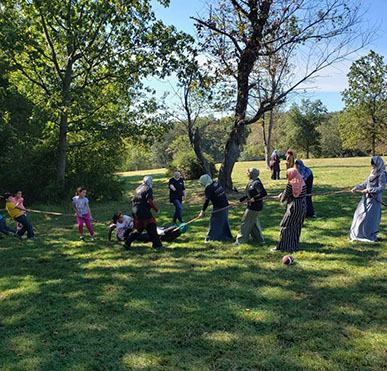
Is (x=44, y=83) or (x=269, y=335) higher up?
(x=44, y=83)

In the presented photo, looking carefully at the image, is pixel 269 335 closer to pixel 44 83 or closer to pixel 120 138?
pixel 120 138

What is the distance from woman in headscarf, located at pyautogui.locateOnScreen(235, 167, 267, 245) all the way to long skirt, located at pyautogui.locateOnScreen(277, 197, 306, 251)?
751mm

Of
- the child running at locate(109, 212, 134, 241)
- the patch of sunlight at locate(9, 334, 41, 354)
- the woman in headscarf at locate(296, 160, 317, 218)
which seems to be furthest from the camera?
the woman in headscarf at locate(296, 160, 317, 218)

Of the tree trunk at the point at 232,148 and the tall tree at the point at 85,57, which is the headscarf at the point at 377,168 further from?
the tall tree at the point at 85,57

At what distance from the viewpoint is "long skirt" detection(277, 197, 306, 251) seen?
754cm

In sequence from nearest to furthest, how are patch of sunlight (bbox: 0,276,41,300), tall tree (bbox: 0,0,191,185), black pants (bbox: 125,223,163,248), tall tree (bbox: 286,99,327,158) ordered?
patch of sunlight (bbox: 0,276,41,300) → black pants (bbox: 125,223,163,248) → tall tree (bbox: 0,0,191,185) → tall tree (bbox: 286,99,327,158)

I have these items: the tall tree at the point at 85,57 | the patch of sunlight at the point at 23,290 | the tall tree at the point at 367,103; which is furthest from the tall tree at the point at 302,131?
the patch of sunlight at the point at 23,290

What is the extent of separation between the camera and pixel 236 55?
48.6ft

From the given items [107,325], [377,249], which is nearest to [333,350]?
[107,325]

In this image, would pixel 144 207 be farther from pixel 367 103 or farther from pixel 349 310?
pixel 367 103

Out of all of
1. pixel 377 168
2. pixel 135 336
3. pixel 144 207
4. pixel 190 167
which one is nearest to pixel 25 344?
pixel 135 336

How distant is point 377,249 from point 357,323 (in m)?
3.55

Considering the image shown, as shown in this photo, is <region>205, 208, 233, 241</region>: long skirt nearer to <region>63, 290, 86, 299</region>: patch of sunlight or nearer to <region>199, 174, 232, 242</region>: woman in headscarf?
<region>199, 174, 232, 242</region>: woman in headscarf

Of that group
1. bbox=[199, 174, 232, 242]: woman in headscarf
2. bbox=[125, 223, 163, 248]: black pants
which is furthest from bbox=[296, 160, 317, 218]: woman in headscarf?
bbox=[125, 223, 163, 248]: black pants
